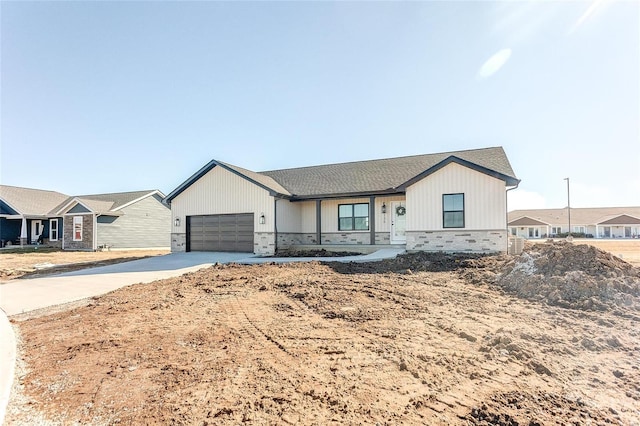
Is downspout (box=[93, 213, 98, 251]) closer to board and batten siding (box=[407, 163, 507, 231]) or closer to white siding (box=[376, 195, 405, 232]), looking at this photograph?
white siding (box=[376, 195, 405, 232])

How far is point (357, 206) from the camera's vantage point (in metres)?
17.8

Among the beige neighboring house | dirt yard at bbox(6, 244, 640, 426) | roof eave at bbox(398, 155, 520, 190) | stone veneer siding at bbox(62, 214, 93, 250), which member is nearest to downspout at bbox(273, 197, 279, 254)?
roof eave at bbox(398, 155, 520, 190)

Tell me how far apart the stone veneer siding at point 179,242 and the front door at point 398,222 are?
38.3 feet

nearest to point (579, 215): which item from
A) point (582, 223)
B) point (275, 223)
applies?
point (582, 223)

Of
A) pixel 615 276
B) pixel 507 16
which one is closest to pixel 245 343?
pixel 615 276

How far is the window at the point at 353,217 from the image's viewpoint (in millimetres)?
17656

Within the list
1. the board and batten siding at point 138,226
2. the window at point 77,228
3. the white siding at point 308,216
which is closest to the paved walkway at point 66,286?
the white siding at point 308,216

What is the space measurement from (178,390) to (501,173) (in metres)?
13.7

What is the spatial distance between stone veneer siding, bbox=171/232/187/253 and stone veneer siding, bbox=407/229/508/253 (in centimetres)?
1245

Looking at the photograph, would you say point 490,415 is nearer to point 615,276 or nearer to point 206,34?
point 615,276

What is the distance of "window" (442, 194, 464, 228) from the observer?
1412cm

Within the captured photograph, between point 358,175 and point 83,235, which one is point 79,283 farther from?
point 83,235

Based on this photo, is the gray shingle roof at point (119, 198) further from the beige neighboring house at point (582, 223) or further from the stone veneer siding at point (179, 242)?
the beige neighboring house at point (582, 223)

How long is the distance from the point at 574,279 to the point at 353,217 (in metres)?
11.2
